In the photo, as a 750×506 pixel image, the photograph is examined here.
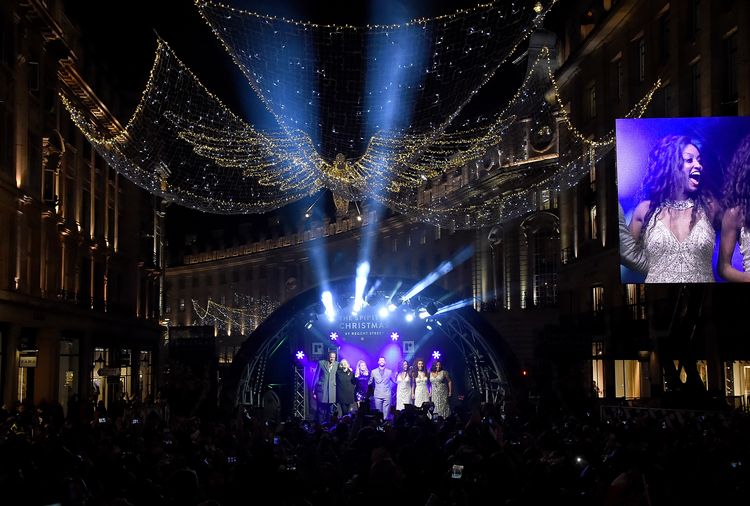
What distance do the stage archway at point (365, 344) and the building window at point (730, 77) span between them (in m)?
10.9

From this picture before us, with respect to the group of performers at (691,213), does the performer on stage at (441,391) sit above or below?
below

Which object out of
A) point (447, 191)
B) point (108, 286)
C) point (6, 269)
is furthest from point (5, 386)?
point (447, 191)

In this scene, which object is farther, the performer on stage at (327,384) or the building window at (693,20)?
the performer on stage at (327,384)

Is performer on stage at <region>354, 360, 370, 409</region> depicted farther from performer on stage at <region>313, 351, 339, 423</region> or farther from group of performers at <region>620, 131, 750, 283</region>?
group of performers at <region>620, 131, 750, 283</region>

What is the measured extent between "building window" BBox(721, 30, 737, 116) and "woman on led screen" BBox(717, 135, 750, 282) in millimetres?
6769

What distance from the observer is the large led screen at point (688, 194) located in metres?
27.6

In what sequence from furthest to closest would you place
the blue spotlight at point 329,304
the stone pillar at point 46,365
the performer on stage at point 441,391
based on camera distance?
the stone pillar at point 46,365 < the performer on stage at point 441,391 < the blue spotlight at point 329,304

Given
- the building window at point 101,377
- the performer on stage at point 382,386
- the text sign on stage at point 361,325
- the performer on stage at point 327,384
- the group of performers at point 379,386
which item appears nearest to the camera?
the group of performers at point 379,386

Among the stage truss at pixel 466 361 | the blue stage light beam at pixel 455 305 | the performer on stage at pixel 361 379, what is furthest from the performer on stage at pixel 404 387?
the blue stage light beam at pixel 455 305

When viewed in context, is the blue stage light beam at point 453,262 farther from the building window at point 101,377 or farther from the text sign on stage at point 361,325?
the text sign on stage at point 361,325

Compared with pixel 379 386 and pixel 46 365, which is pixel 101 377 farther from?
pixel 379 386

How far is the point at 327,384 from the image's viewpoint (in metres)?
39.1

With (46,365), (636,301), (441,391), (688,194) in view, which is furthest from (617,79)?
(46,365)

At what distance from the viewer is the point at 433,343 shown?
42031 mm
